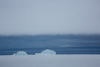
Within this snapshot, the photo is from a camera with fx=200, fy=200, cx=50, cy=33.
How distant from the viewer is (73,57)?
315 centimetres

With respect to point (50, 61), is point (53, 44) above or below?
above

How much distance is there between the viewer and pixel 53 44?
316 centimetres

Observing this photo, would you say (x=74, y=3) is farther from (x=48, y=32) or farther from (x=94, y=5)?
(x=48, y=32)

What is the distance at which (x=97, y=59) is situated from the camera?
3.13m

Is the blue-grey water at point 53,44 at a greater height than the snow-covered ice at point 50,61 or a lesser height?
greater

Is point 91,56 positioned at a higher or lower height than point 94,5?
lower

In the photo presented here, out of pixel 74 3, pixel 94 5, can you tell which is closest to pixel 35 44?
pixel 74 3

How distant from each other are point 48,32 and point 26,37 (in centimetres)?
36

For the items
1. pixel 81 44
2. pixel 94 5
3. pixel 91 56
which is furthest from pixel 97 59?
pixel 94 5

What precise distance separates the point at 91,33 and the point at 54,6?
722 mm

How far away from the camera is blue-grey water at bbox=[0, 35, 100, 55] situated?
316 cm

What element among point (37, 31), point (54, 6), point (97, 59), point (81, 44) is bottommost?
point (97, 59)

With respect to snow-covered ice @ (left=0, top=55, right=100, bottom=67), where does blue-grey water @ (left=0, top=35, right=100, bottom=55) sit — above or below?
above

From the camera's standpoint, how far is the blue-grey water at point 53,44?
316cm
